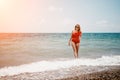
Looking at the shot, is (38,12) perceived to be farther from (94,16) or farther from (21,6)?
(94,16)

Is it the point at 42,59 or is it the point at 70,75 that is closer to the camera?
the point at 70,75

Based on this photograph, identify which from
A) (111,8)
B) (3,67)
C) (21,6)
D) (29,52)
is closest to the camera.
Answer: (3,67)

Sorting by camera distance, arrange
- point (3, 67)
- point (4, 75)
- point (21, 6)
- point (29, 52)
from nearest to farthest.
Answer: point (4, 75) < point (3, 67) < point (21, 6) < point (29, 52)

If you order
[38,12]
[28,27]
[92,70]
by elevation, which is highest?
[38,12]

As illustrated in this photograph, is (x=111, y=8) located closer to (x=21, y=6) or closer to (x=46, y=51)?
(x=46, y=51)

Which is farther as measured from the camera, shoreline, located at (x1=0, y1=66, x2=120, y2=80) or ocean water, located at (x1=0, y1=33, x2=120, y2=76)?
ocean water, located at (x1=0, y1=33, x2=120, y2=76)

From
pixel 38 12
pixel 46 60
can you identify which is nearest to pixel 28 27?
pixel 38 12

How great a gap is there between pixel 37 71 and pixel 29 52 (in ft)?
6.10

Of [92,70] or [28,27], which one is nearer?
[92,70]

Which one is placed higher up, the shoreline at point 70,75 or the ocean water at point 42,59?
the ocean water at point 42,59

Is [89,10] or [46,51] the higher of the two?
[89,10]

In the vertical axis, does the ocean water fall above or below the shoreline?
above

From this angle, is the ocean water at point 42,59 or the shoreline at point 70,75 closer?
the shoreline at point 70,75

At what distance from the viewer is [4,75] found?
178 inches
